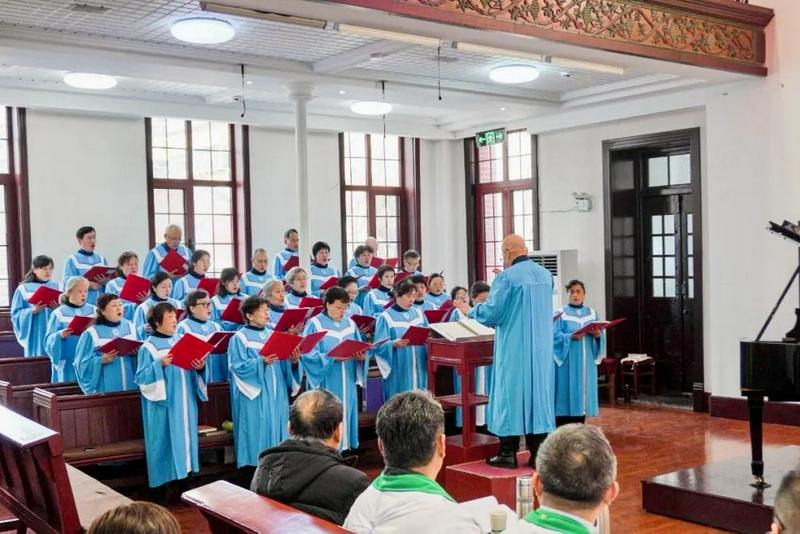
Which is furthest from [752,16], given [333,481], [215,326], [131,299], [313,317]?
[333,481]

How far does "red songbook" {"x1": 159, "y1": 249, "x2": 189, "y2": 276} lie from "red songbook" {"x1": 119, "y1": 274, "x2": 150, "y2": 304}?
0.87m

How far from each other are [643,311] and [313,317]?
487 cm

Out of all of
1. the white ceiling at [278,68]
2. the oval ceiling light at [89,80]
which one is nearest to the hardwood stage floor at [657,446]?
the white ceiling at [278,68]

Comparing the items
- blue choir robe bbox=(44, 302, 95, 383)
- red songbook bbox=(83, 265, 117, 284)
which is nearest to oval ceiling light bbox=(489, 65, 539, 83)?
red songbook bbox=(83, 265, 117, 284)

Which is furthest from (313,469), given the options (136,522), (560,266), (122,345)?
(560,266)

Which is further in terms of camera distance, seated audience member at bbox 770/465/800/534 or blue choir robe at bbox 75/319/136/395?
blue choir robe at bbox 75/319/136/395

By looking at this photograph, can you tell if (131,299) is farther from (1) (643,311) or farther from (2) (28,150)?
(1) (643,311)

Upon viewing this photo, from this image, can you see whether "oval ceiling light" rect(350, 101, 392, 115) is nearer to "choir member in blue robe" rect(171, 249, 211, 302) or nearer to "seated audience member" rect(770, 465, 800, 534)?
"choir member in blue robe" rect(171, 249, 211, 302)

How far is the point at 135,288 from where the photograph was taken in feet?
25.0

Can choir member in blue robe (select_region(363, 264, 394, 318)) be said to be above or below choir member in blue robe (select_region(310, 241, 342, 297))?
below

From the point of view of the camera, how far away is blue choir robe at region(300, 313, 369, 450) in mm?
6621

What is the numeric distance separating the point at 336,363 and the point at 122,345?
1544 mm

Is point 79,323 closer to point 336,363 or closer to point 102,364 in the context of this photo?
point 102,364

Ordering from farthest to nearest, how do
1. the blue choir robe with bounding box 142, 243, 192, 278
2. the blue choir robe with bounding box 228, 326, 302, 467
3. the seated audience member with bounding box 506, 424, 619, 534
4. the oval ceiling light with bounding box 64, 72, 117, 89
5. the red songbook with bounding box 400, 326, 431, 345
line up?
the blue choir robe with bounding box 142, 243, 192, 278 < the oval ceiling light with bounding box 64, 72, 117, 89 < the red songbook with bounding box 400, 326, 431, 345 < the blue choir robe with bounding box 228, 326, 302, 467 < the seated audience member with bounding box 506, 424, 619, 534
